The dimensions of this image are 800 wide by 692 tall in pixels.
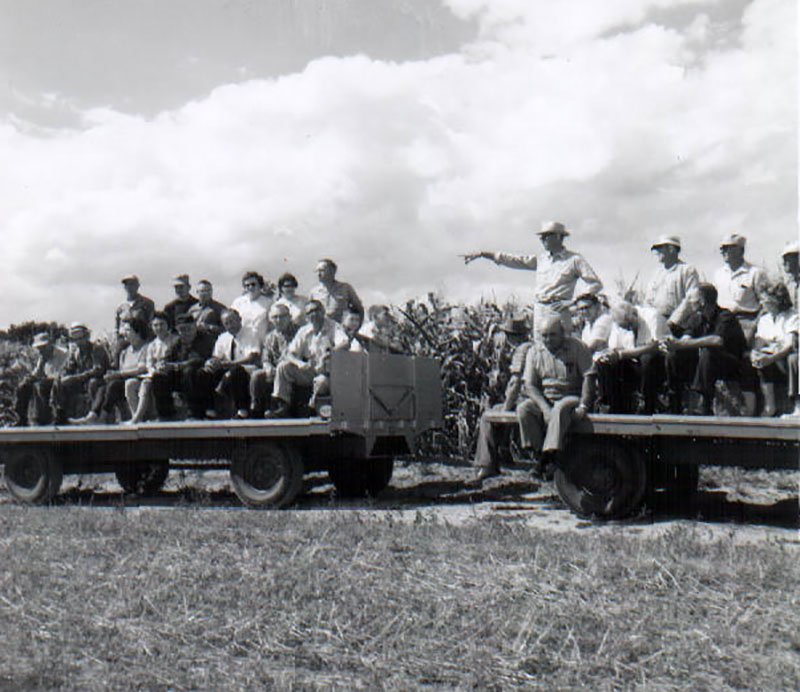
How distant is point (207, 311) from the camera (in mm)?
10844

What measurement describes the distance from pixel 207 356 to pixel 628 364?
178 inches

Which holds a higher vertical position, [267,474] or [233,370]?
[233,370]

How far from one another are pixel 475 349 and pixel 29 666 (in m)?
8.20

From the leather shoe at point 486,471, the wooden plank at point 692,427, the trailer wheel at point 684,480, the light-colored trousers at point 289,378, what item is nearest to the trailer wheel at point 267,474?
the light-colored trousers at point 289,378

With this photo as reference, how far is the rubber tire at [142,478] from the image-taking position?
1120cm

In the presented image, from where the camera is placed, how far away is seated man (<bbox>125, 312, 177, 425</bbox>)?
9914 millimetres

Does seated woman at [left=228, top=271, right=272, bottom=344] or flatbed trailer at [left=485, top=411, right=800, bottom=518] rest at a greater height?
seated woman at [left=228, top=271, right=272, bottom=344]

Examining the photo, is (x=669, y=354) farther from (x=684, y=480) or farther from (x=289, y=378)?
(x=289, y=378)

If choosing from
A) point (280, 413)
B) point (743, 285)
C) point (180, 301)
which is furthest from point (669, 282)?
point (180, 301)

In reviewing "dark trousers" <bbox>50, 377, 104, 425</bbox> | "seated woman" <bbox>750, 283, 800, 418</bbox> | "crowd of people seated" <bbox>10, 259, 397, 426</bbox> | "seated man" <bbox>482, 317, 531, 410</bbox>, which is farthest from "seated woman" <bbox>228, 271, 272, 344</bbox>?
"seated woman" <bbox>750, 283, 800, 418</bbox>

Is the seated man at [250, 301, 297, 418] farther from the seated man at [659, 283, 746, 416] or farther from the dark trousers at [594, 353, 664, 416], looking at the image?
the seated man at [659, 283, 746, 416]

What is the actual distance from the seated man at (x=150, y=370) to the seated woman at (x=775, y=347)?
5664 millimetres

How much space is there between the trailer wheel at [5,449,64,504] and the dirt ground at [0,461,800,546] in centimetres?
28

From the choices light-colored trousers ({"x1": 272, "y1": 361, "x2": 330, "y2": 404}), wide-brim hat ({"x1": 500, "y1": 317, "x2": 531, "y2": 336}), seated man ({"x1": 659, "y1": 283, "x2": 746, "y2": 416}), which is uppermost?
wide-brim hat ({"x1": 500, "y1": 317, "x2": 531, "y2": 336})
